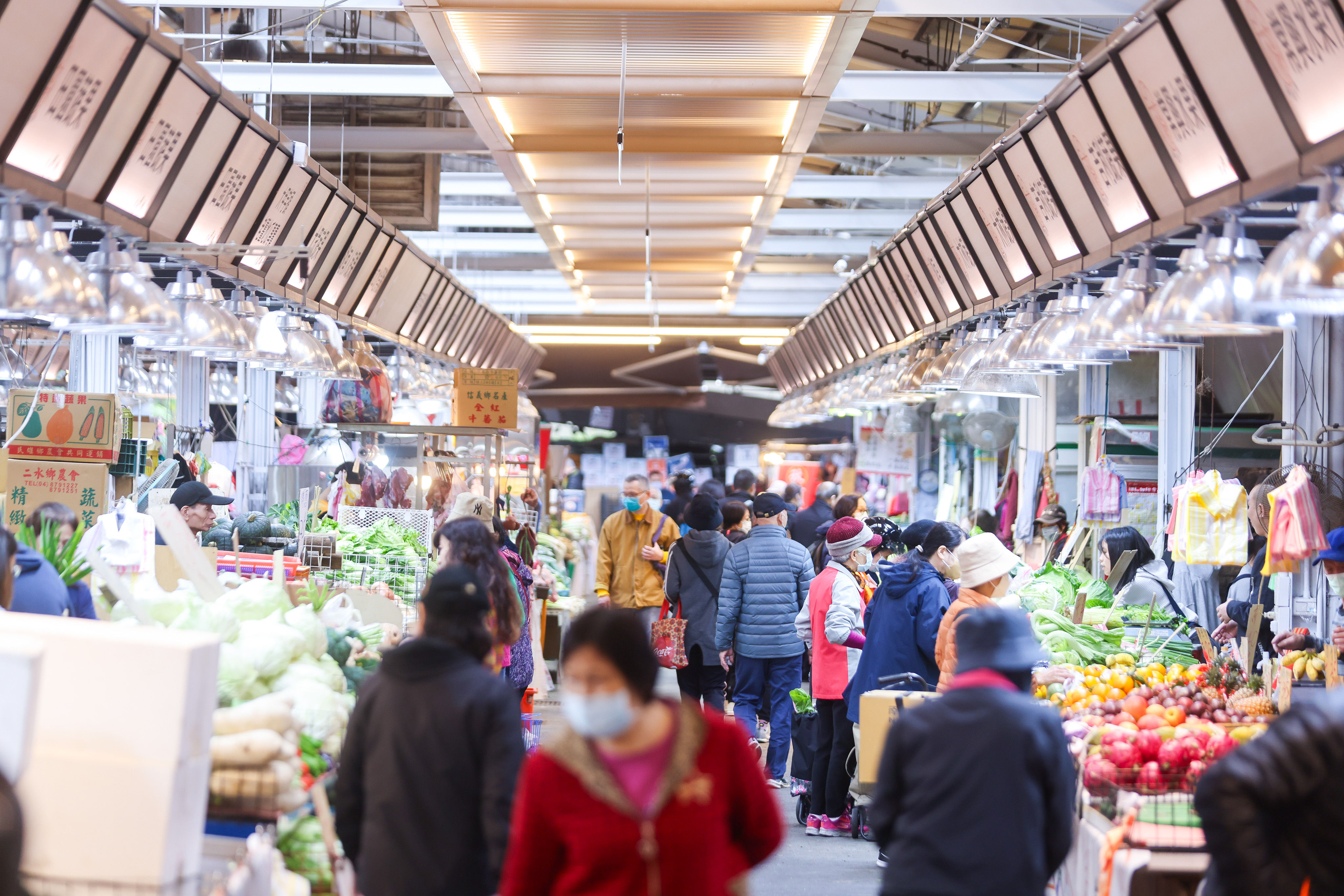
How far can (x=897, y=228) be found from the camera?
1437 cm

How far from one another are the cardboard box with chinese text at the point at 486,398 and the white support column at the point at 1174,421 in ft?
16.3

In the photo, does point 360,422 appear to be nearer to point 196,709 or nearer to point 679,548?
point 679,548

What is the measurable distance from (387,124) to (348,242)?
6.05ft

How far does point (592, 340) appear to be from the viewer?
2295cm

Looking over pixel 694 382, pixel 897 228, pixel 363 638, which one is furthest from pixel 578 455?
pixel 363 638

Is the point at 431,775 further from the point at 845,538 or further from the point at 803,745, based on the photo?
the point at 803,745

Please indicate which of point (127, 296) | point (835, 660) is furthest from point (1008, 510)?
point (127, 296)

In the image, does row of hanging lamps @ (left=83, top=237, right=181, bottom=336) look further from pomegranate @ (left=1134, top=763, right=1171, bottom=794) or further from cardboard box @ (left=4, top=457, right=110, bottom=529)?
pomegranate @ (left=1134, top=763, right=1171, bottom=794)

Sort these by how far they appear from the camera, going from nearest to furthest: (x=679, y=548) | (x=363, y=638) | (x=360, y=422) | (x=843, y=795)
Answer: (x=363, y=638), (x=843, y=795), (x=679, y=548), (x=360, y=422)

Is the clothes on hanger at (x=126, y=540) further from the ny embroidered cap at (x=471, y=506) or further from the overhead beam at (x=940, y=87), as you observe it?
the overhead beam at (x=940, y=87)

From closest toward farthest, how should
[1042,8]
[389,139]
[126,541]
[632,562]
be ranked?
[126,541]
[1042,8]
[632,562]
[389,139]

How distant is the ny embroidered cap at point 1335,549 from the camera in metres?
5.67

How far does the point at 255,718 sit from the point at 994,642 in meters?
2.17

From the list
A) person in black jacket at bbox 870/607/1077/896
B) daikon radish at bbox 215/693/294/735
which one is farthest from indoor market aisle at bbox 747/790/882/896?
daikon radish at bbox 215/693/294/735
